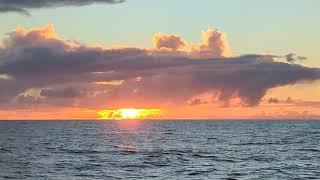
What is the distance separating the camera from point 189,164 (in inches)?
2598

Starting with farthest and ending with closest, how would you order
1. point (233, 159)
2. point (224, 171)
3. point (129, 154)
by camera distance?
point (129, 154), point (233, 159), point (224, 171)

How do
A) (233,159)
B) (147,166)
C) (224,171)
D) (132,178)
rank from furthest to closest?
(233,159)
(147,166)
(224,171)
(132,178)

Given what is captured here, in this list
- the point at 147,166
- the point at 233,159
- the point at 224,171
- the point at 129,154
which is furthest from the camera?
the point at 129,154

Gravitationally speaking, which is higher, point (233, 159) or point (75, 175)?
point (233, 159)

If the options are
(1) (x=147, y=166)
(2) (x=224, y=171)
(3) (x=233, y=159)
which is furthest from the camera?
(3) (x=233, y=159)

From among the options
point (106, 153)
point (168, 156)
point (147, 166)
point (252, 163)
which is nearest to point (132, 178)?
point (147, 166)

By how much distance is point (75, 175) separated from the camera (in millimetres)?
53656

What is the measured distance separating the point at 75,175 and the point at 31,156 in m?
24.5

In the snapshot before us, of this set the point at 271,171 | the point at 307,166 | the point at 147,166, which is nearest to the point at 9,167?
the point at 147,166

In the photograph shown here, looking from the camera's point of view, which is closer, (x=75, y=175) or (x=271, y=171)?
(x=75, y=175)

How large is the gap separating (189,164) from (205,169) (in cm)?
548

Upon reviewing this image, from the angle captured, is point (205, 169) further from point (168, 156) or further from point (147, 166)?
point (168, 156)

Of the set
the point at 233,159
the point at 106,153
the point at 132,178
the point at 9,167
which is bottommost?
the point at 132,178

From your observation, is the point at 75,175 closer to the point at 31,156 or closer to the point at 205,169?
the point at 205,169
